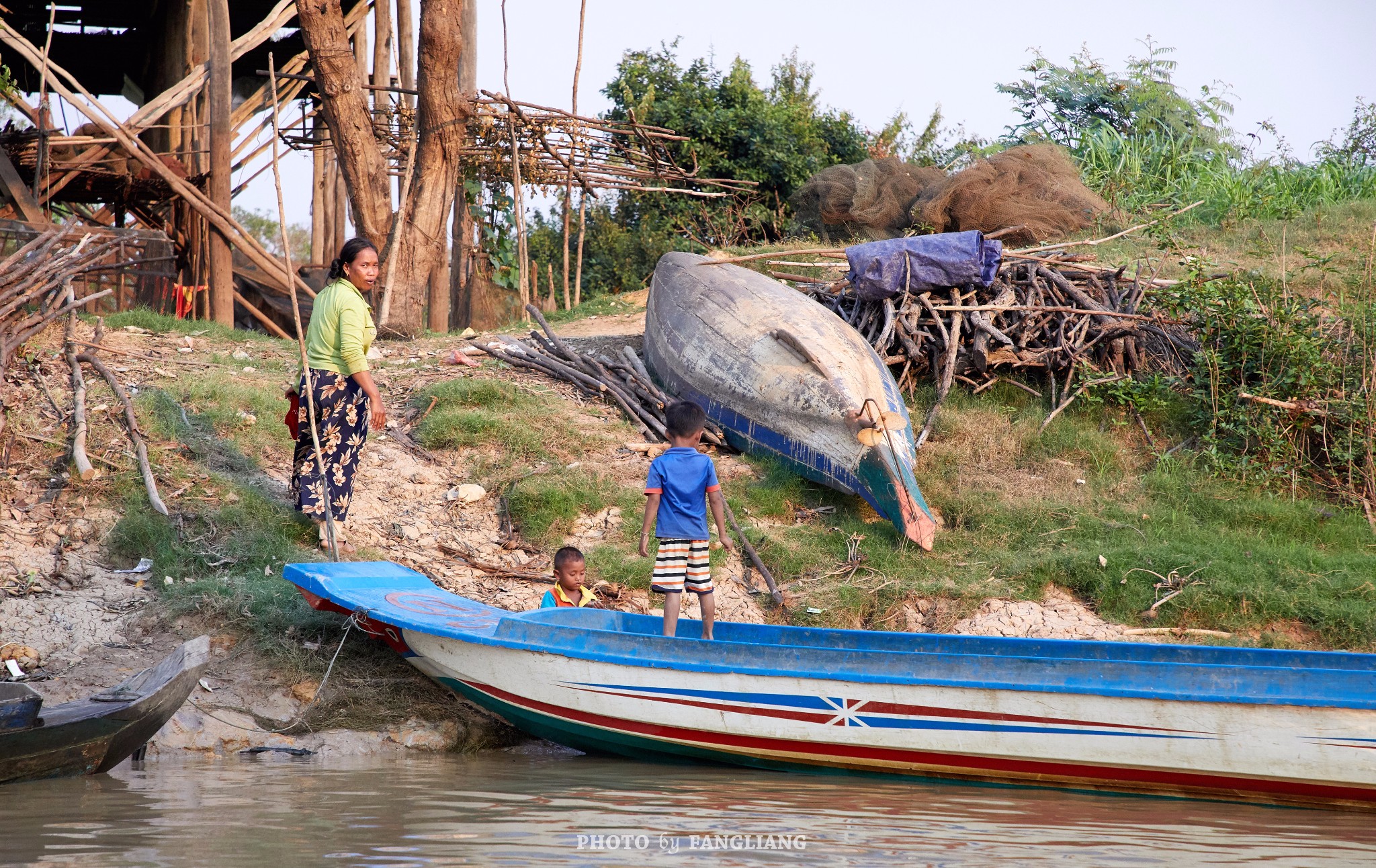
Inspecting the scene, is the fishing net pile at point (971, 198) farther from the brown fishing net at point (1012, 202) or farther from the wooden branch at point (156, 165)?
the wooden branch at point (156, 165)

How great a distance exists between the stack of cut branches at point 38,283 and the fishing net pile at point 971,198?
7.64m

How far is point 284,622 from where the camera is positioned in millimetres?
5367

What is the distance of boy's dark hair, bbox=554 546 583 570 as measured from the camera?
5.40m

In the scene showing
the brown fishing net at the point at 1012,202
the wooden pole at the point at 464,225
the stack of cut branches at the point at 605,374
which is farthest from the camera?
the wooden pole at the point at 464,225

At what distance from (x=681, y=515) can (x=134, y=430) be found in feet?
11.7

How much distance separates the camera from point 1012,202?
1129 cm

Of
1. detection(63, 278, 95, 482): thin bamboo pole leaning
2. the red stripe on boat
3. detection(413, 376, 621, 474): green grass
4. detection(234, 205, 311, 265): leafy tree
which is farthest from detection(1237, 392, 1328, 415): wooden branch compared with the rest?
detection(234, 205, 311, 265): leafy tree

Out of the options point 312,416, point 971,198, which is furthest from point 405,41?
point 312,416

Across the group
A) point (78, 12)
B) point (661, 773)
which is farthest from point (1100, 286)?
point (78, 12)

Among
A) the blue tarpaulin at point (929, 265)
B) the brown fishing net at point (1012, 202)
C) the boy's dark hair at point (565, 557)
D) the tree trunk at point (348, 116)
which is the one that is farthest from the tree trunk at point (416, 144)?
the boy's dark hair at point (565, 557)

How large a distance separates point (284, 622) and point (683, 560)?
6.45 ft

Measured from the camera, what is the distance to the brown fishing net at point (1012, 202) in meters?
11.3

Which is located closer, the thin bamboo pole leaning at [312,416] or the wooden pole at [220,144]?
the thin bamboo pole leaning at [312,416]

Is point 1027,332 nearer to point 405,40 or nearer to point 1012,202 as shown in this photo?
point 1012,202
